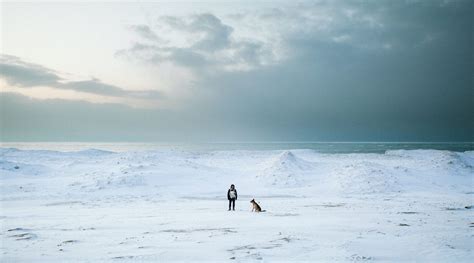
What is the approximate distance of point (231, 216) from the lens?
17.2m

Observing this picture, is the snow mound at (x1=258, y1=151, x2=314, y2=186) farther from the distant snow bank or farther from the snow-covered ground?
the snow-covered ground

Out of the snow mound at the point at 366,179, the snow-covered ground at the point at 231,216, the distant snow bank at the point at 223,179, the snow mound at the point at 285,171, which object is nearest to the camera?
the snow-covered ground at the point at 231,216

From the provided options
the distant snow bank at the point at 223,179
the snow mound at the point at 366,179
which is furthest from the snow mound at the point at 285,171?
the snow mound at the point at 366,179

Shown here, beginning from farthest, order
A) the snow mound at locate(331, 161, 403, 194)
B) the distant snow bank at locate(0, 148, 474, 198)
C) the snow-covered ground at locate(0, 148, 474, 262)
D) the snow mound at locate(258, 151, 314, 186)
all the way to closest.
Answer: the snow mound at locate(258, 151, 314, 186) → the snow mound at locate(331, 161, 403, 194) → the distant snow bank at locate(0, 148, 474, 198) → the snow-covered ground at locate(0, 148, 474, 262)

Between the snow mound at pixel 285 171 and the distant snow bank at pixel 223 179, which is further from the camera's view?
the snow mound at pixel 285 171

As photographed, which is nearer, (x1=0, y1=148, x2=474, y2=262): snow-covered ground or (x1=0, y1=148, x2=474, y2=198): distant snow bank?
(x1=0, y1=148, x2=474, y2=262): snow-covered ground

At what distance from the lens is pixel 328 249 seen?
10883 mm

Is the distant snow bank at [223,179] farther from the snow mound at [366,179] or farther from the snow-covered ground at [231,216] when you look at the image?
the snow-covered ground at [231,216]

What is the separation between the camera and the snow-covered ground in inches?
423

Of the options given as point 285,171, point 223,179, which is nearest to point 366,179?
point 285,171

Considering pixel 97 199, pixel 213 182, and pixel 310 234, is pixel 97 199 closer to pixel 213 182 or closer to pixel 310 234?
pixel 213 182

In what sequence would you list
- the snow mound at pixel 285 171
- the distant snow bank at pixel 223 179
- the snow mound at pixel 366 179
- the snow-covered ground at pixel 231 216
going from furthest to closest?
the snow mound at pixel 285 171 < the snow mound at pixel 366 179 < the distant snow bank at pixel 223 179 < the snow-covered ground at pixel 231 216

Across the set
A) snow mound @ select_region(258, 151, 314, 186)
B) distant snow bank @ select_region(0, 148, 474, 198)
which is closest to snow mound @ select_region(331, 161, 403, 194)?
distant snow bank @ select_region(0, 148, 474, 198)

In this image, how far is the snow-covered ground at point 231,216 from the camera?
10.7 m
